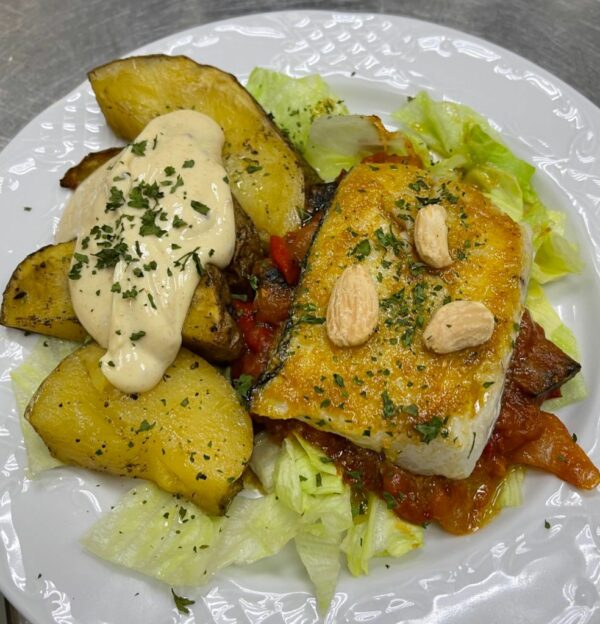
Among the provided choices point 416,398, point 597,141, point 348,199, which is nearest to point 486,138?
point 597,141

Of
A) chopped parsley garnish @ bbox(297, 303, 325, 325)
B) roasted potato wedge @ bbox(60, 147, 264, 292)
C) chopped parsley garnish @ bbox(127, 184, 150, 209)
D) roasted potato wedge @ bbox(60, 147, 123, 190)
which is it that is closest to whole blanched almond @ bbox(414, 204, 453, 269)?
chopped parsley garnish @ bbox(297, 303, 325, 325)

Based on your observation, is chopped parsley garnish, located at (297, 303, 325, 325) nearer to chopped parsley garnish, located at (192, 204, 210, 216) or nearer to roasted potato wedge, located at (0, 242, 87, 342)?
chopped parsley garnish, located at (192, 204, 210, 216)

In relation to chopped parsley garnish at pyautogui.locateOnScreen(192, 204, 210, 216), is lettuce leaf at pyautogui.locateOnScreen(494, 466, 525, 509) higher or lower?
lower

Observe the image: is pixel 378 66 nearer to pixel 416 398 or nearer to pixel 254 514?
pixel 416 398

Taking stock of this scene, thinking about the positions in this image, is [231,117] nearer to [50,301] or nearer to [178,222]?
[178,222]

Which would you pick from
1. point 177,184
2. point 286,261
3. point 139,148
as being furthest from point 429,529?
point 139,148

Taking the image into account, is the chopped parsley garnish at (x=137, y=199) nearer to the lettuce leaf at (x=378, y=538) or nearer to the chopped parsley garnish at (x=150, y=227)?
the chopped parsley garnish at (x=150, y=227)
